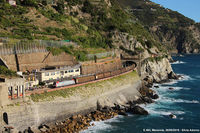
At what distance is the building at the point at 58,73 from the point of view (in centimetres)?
7100

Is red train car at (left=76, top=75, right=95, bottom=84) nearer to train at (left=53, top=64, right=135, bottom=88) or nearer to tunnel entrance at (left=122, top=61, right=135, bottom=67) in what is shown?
train at (left=53, top=64, right=135, bottom=88)

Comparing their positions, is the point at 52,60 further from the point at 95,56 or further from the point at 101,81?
the point at 95,56

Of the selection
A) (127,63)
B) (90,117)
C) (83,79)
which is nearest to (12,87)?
(90,117)

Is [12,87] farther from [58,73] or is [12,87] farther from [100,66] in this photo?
[100,66]

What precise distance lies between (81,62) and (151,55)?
52.2m

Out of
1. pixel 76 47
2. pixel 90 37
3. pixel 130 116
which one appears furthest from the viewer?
pixel 90 37

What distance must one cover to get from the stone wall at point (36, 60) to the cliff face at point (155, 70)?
142 feet

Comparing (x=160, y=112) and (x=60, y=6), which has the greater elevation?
(x=60, y=6)

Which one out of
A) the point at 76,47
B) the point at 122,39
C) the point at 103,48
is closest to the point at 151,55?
the point at 122,39

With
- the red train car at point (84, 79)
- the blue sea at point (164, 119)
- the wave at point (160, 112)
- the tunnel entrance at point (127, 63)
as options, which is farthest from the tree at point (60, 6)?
the wave at point (160, 112)

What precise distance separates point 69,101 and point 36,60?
20.9 metres

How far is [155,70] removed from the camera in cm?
12469

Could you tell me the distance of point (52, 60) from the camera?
83750 mm

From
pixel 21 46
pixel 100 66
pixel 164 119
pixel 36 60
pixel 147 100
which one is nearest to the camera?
pixel 164 119
